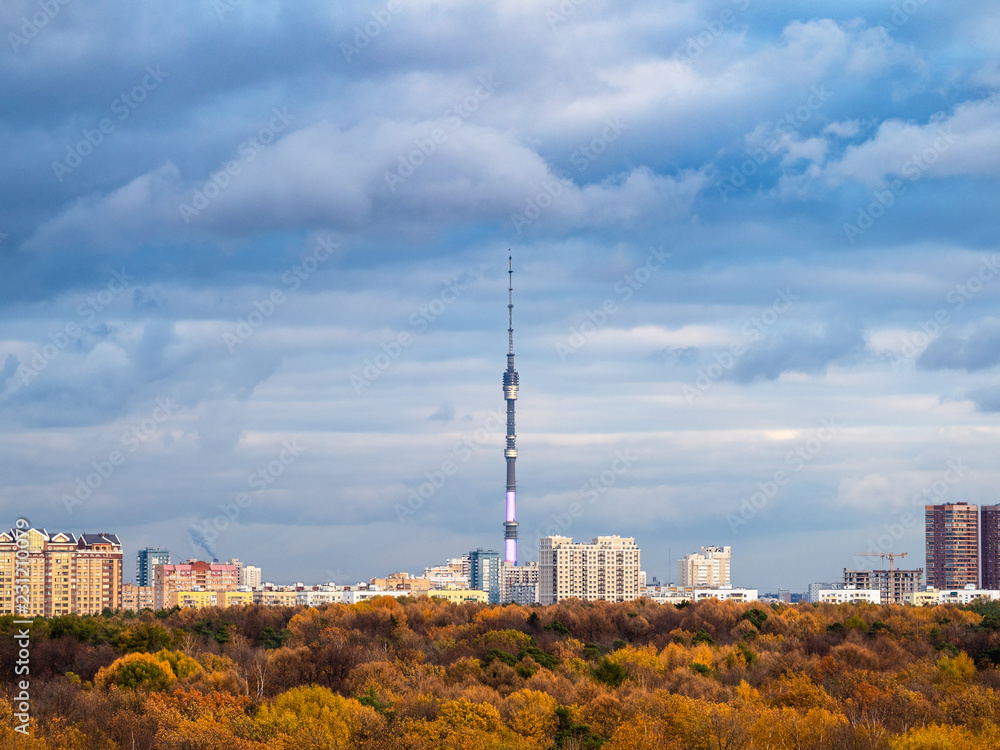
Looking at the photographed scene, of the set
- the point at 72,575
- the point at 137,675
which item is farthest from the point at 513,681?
the point at 72,575

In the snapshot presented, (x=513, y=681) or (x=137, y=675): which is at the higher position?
(x=137, y=675)

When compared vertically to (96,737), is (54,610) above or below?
below

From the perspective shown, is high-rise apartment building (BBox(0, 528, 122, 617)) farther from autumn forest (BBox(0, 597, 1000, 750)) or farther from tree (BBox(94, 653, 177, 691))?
tree (BBox(94, 653, 177, 691))

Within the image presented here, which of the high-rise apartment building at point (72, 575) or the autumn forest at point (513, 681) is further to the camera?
the high-rise apartment building at point (72, 575)

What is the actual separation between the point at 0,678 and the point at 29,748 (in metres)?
23.1

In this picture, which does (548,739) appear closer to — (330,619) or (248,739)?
(248,739)

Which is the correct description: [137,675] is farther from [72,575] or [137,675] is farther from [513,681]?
[72,575]

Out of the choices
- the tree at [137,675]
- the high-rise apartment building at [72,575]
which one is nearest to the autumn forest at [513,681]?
the tree at [137,675]

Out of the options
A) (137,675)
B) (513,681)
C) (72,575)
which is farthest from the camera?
(72,575)

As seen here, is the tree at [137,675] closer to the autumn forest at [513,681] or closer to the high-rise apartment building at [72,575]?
the autumn forest at [513,681]

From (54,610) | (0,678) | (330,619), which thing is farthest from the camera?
(54,610)

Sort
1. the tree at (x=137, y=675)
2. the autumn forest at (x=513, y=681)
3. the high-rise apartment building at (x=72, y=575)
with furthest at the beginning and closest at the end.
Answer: the high-rise apartment building at (x=72, y=575)
the tree at (x=137, y=675)
the autumn forest at (x=513, y=681)

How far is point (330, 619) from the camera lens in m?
81.8

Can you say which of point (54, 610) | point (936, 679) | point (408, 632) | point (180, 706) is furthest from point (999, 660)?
point (54, 610)
